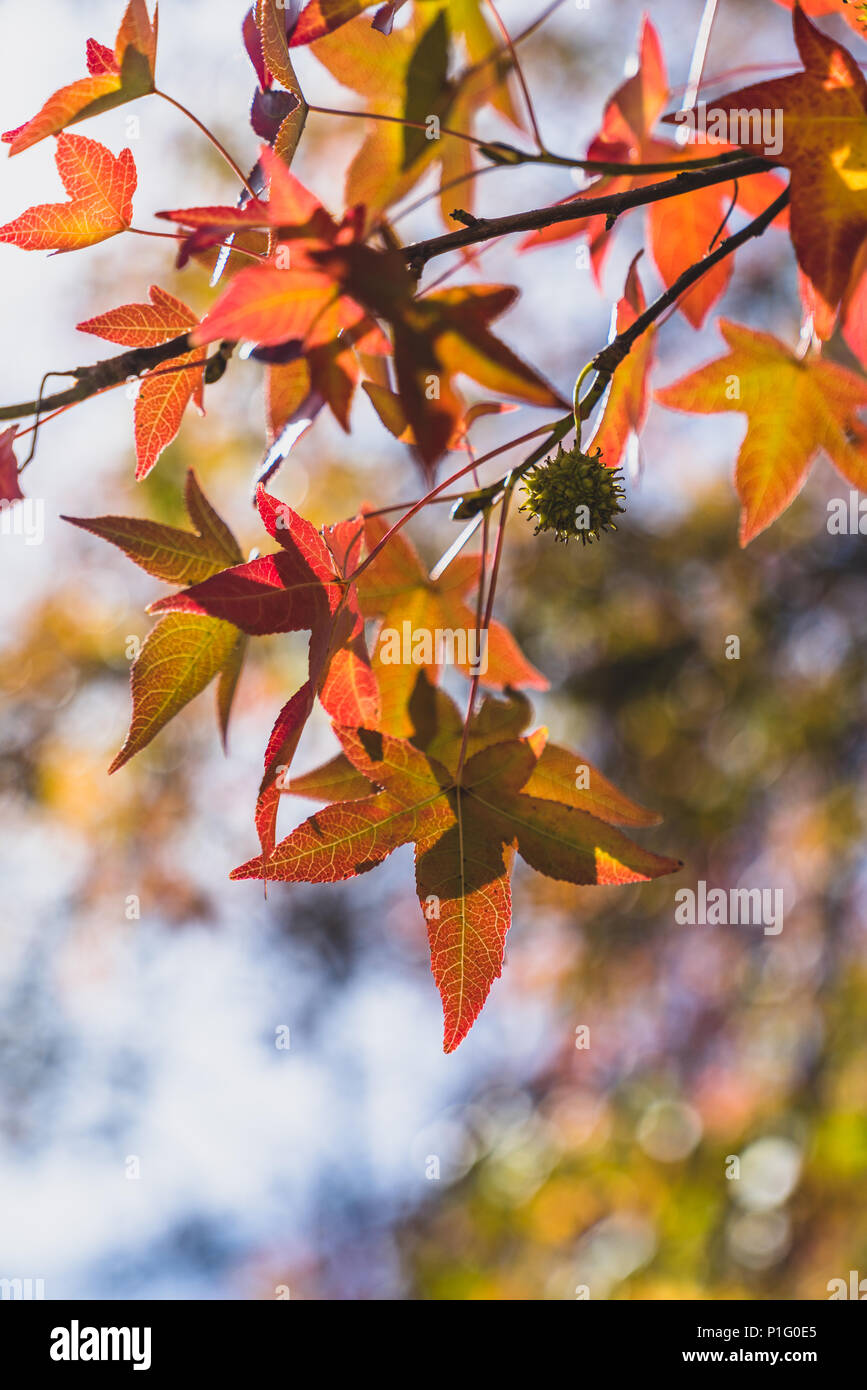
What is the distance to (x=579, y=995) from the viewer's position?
3.86m

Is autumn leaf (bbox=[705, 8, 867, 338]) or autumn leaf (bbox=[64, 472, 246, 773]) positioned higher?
autumn leaf (bbox=[705, 8, 867, 338])

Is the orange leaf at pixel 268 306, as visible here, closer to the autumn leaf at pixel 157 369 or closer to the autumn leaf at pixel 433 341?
the autumn leaf at pixel 433 341

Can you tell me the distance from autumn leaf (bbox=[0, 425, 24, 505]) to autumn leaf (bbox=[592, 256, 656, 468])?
397 mm

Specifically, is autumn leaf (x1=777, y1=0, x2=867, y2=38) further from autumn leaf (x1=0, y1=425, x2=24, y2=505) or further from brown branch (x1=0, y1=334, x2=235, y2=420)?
autumn leaf (x1=0, y1=425, x2=24, y2=505)

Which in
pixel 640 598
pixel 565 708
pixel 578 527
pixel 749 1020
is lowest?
pixel 749 1020

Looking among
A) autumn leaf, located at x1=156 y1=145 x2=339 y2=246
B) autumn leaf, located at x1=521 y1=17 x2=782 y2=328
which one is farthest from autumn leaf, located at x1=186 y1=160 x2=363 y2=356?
autumn leaf, located at x1=521 y1=17 x2=782 y2=328

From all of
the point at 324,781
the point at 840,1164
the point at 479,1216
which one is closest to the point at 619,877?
the point at 324,781

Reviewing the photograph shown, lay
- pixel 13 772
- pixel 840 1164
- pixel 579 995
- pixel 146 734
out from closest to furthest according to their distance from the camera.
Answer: pixel 146 734 < pixel 840 1164 < pixel 13 772 < pixel 579 995

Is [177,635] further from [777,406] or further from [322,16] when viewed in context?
[777,406]

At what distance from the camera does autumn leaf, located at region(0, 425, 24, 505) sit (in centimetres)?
57

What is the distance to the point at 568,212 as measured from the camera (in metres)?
0.52

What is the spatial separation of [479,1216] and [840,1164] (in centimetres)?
146

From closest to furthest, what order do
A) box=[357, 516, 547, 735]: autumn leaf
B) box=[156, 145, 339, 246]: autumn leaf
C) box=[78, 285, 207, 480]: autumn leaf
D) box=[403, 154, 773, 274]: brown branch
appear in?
box=[156, 145, 339, 246]: autumn leaf → box=[403, 154, 773, 274]: brown branch → box=[78, 285, 207, 480]: autumn leaf → box=[357, 516, 547, 735]: autumn leaf

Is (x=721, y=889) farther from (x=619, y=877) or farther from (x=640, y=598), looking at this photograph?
(x=619, y=877)
